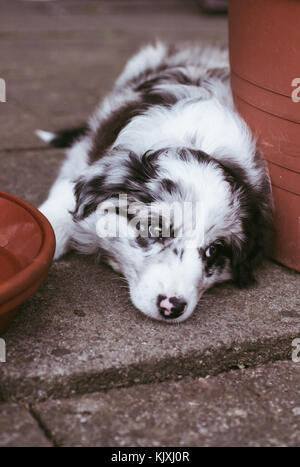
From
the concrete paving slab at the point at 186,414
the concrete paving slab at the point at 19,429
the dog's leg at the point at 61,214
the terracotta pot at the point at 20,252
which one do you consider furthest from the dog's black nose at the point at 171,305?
the dog's leg at the point at 61,214

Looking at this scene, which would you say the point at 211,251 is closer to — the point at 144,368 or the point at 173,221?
the point at 173,221

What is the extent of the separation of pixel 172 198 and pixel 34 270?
72 cm

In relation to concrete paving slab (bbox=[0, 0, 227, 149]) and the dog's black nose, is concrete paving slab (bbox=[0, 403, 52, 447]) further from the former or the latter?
concrete paving slab (bbox=[0, 0, 227, 149])

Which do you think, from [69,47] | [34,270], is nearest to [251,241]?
[34,270]

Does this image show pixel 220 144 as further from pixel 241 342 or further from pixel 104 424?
pixel 104 424

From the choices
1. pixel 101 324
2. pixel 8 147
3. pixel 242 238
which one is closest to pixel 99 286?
pixel 101 324

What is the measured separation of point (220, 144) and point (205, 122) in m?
0.15

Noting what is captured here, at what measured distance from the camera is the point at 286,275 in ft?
10.1

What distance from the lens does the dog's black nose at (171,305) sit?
8.15ft

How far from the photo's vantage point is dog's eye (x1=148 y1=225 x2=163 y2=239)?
2.64 metres

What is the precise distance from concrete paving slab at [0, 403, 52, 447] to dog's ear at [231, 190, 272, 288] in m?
1.20

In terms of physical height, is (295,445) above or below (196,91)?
below

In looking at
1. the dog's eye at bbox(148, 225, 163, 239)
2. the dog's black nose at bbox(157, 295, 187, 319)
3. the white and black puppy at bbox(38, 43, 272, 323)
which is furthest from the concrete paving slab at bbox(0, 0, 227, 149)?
the dog's black nose at bbox(157, 295, 187, 319)

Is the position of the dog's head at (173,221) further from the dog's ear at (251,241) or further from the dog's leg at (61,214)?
the dog's leg at (61,214)
